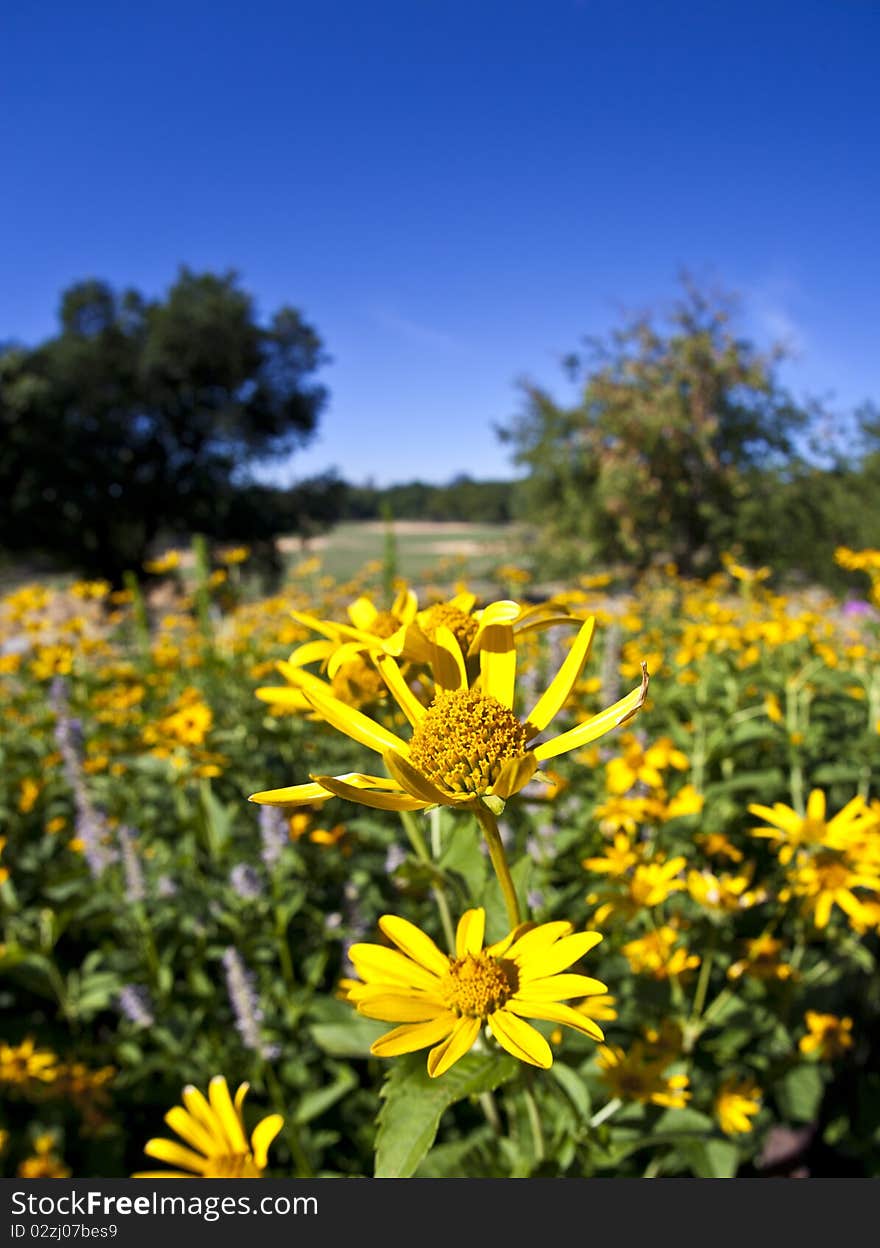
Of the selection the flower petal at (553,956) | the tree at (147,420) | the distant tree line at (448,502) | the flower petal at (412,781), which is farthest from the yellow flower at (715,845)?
the distant tree line at (448,502)

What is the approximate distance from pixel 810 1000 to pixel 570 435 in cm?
1070

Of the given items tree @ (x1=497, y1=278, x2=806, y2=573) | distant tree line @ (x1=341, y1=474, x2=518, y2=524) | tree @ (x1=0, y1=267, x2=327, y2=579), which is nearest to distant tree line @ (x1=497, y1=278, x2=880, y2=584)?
tree @ (x1=497, y1=278, x2=806, y2=573)

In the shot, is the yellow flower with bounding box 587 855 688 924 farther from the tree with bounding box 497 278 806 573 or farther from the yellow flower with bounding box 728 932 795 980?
the tree with bounding box 497 278 806 573

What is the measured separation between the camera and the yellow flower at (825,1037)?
4.42 ft

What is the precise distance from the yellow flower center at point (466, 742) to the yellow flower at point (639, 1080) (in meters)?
0.58

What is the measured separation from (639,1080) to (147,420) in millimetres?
15680

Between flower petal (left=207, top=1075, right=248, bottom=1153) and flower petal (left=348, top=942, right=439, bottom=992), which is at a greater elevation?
flower petal (left=348, top=942, right=439, bottom=992)

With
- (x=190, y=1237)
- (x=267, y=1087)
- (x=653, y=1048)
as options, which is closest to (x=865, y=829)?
(x=653, y=1048)

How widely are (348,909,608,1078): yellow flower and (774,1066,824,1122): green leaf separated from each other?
3.63 ft

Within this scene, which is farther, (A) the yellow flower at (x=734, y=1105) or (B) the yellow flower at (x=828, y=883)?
(A) the yellow flower at (x=734, y=1105)

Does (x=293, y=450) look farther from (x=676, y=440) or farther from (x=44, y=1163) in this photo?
(x=44, y=1163)

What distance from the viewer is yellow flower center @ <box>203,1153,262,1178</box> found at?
26.0 inches

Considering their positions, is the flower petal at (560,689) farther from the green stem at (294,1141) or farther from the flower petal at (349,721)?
the green stem at (294,1141)

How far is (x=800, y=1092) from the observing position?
1354mm
